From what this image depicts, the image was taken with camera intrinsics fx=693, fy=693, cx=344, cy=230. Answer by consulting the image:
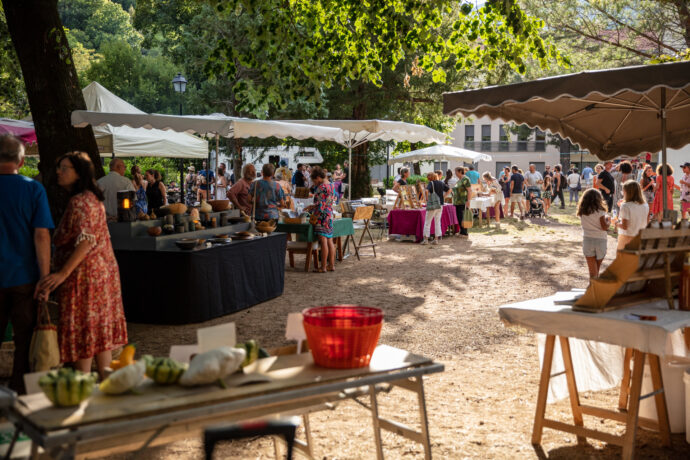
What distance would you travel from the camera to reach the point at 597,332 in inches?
149

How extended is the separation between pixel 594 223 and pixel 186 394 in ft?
23.1

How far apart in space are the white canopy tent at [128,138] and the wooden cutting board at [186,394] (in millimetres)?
10118

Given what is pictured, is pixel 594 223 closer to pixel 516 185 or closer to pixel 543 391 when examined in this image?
pixel 543 391

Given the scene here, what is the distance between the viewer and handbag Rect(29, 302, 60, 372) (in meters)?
3.97

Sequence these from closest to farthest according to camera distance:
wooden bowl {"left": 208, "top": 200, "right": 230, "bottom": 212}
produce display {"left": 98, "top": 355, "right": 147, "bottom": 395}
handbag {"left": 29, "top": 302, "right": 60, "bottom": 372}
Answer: produce display {"left": 98, "top": 355, "right": 147, "bottom": 395} → handbag {"left": 29, "top": 302, "right": 60, "bottom": 372} → wooden bowl {"left": 208, "top": 200, "right": 230, "bottom": 212}

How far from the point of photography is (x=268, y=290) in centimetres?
896

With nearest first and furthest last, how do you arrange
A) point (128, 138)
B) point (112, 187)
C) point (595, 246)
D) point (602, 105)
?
point (602, 105), point (595, 246), point (112, 187), point (128, 138)

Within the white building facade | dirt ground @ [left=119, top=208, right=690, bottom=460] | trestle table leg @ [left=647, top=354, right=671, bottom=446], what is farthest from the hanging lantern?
the white building facade

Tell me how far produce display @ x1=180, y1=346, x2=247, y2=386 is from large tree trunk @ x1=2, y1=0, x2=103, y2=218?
200 inches

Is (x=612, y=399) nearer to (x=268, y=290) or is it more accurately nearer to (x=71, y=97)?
(x=268, y=290)

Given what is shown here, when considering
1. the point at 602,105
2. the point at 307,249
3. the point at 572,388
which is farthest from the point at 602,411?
the point at 307,249

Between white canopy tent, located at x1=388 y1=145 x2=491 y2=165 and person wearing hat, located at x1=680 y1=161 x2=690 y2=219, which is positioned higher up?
white canopy tent, located at x1=388 y1=145 x2=491 y2=165

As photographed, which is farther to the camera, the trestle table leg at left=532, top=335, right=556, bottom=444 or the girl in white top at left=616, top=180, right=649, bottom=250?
the girl in white top at left=616, top=180, right=649, bottom=250

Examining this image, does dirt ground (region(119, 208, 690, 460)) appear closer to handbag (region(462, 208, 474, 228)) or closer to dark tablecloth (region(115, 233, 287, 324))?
dark tablecloth (region(115, 233, 287, 324))
